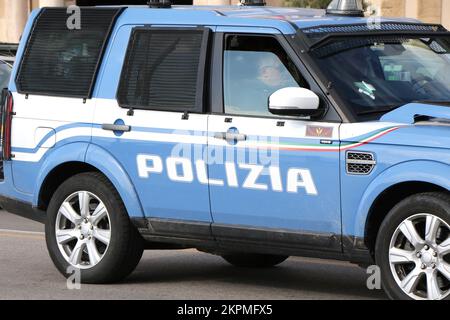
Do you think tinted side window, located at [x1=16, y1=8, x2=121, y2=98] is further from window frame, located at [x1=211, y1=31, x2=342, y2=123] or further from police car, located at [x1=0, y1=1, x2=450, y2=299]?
window frame, located at [x1=211, y1=31, x2=342, y2=123]

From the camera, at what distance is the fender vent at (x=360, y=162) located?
7305mm

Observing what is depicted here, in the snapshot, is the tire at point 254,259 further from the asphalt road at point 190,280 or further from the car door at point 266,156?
the car door at point 266,156

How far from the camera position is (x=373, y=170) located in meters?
7.30

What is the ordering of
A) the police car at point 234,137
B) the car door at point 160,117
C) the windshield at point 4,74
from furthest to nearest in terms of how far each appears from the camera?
the windshield at point 4,74, the car door at point 160,117, the police car at point 234,137

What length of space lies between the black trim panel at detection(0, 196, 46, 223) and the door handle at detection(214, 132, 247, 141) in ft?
5.94

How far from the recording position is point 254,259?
9594 mm

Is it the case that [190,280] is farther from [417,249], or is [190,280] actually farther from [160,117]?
[417,249]

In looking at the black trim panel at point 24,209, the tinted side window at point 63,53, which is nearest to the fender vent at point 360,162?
the tinted side window at point 63,53

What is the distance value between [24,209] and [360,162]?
9.80 feet

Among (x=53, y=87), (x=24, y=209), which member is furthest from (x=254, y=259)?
(x=53, y=87)

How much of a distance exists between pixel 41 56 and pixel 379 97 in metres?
2.79

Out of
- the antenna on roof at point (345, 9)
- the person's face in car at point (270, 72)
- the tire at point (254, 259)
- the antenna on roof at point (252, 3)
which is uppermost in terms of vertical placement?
the antenna on roof at point (345, 9)

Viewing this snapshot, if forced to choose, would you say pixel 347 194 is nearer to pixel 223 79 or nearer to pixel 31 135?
pixel 223 79

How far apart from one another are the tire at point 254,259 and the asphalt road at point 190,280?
6 centimetres
